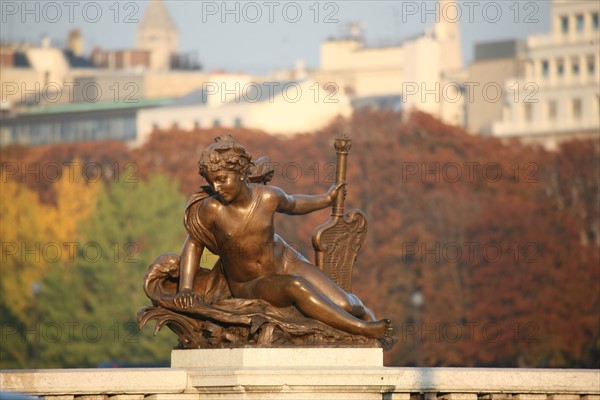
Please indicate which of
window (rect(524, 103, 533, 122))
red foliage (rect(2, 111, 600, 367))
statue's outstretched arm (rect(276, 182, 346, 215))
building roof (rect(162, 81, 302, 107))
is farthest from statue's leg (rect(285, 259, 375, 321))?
building roof (rect(162, 81, 302, 107))

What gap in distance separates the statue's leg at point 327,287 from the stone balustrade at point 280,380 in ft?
2.43

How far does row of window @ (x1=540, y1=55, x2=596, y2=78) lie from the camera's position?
120m

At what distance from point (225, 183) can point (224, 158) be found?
26 centimetres

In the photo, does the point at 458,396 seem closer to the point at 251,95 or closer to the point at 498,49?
the point at 498,49

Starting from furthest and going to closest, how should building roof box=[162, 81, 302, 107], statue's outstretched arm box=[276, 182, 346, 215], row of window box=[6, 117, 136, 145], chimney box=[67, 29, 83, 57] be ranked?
chimney box=[67, 29, 83, 57]
row of window box=[6, 117, 136, 145]
building roof box=[162, 81, 302, 107]
statue's outstretched arm box=[276, 182, 346, 215]

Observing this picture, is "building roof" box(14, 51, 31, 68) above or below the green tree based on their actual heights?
above

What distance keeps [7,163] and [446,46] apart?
56843 mm

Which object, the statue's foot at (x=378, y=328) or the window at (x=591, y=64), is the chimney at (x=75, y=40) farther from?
A: the statue's foot at (x=378, y=328)

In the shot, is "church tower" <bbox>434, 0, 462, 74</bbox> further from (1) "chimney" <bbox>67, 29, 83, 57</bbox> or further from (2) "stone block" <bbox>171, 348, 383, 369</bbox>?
(2) "stone block" <bbox>171, 348, 383, 369</bbox>

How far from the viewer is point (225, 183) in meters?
26.1

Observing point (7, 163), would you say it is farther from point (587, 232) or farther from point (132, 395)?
point (132, 395)

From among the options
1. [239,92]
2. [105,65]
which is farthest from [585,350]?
[105,65]

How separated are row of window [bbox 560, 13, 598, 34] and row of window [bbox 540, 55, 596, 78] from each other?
154 centimetres

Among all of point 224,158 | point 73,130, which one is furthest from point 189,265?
point 73,130
